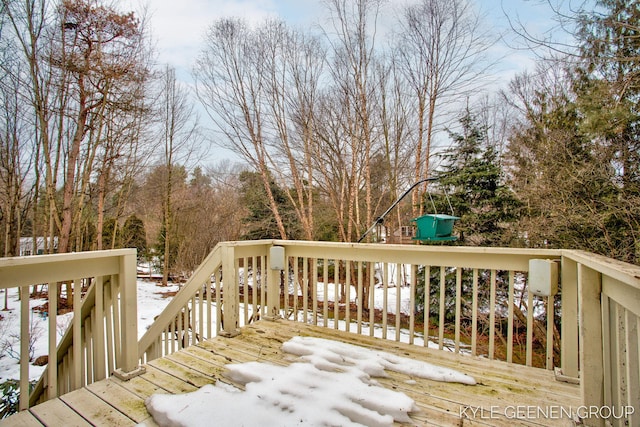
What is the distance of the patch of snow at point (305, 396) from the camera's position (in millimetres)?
1584

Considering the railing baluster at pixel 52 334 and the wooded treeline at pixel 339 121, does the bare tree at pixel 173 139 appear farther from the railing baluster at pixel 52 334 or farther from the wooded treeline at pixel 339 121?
the railing baluster at pixel 52 334

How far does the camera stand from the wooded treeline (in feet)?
17.2

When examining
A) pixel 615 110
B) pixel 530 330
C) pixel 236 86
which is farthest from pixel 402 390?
pixel 236 86

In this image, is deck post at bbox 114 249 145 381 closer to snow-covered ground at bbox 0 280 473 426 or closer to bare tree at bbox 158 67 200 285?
snow-covered ground at bbox 0 280 473 426

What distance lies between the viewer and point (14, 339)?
5090mm

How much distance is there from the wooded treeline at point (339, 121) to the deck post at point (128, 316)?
237 inches

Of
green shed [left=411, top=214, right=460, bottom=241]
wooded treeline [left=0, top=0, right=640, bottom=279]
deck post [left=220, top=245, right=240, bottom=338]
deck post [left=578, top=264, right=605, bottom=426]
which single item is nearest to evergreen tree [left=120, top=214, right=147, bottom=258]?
wooded treeline [left=0, top=0, right=640, bottom=279]

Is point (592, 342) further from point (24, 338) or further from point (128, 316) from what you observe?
point (24, 338)

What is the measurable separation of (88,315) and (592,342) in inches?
118

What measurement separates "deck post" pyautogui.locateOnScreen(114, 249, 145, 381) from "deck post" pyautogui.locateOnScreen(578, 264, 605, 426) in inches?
100

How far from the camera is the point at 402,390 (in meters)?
1.92

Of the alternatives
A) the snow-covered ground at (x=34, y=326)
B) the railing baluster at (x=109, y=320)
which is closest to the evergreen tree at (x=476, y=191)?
the railing baluster at (x=109, y=320)

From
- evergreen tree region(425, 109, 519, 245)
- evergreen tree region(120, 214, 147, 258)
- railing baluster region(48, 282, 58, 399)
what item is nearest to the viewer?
railing baluster region(48, 282, 58, 399)

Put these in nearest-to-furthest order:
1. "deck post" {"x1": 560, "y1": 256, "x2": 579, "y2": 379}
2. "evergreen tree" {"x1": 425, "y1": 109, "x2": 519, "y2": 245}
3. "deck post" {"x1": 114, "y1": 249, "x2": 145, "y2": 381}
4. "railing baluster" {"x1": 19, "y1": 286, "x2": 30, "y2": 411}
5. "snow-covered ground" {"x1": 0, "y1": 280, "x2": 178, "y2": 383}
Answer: "railing baluster" {"x1": 19, "y1": 286, "x2": 30, "y2": 411} < "deck post" {"x1": 114, "y1": 249, "x2": 145, "y2": 381} < "deck post" {"x1": 560, "y1": 256, "x2": 579, "y2": 379} < "snow-covered ground" {"x1": 0, "y1": 280, "x2": 178, "y2": 383} < "evergreen tree" {"x1": 425, "y1": 109, "x2": 519, "y2": 245}
